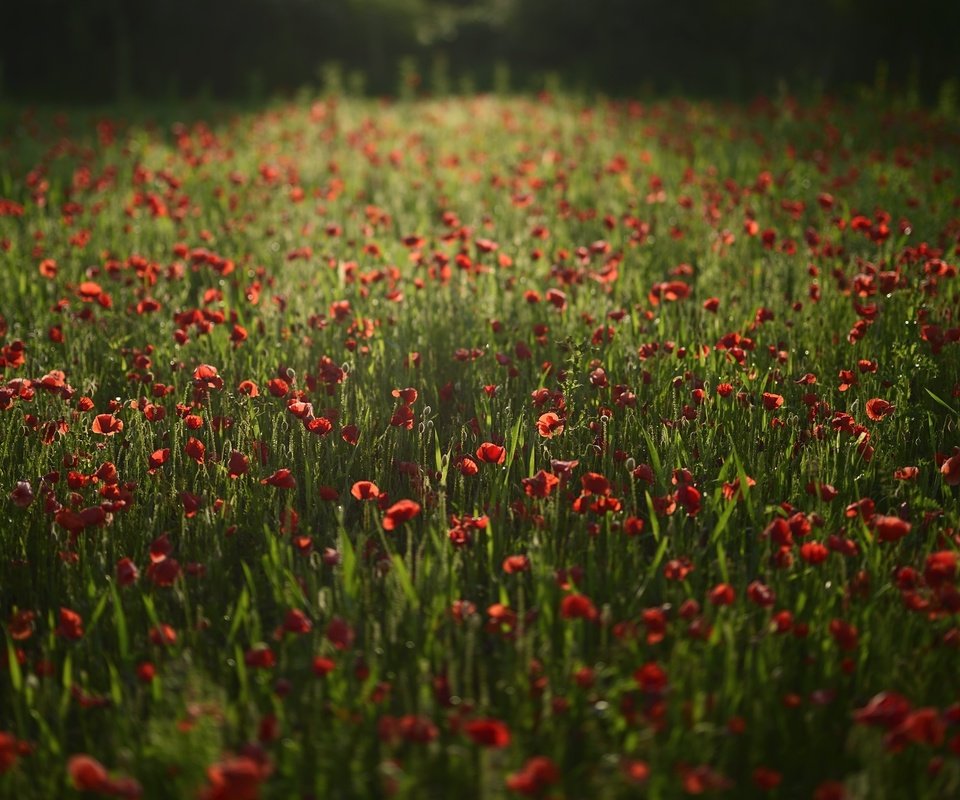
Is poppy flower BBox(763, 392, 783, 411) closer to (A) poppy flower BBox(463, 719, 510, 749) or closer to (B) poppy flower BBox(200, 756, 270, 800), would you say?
(A) poppy flower BBox(463, 719, 510, 749)

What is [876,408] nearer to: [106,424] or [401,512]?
[401,512]

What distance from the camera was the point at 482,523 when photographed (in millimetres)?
2076

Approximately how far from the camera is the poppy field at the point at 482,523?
1.64 meters

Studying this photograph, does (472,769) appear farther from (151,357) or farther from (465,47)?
(465,47)

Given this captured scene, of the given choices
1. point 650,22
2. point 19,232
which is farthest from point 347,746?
point 650,22

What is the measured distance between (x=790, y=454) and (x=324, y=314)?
6.45 ft

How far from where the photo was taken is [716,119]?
10328 mm

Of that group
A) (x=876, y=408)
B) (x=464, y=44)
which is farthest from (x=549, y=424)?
(x=464, y=44)

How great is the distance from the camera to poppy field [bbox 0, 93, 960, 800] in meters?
1.64

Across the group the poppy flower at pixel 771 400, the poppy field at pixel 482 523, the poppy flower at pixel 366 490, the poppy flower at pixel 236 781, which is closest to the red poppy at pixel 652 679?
the poppy field at pixel 482 523

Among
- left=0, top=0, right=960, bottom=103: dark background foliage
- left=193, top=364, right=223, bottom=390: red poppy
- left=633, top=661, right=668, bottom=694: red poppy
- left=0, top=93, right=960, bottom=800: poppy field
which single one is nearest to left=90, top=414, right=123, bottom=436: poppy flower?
left=0, top=93, right=960, bottom=800: poppy field

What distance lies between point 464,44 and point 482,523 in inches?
811

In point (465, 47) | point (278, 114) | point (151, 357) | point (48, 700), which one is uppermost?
point (465, 47)

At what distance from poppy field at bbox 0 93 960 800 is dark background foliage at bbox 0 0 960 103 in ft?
41.2
